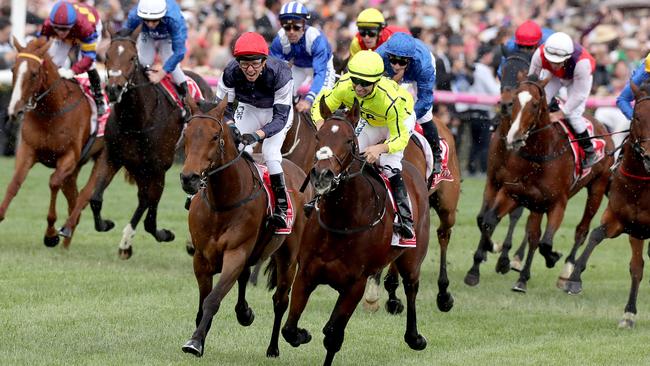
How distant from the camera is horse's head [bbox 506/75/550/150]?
38.1 ft

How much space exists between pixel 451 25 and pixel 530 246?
10.7 meters

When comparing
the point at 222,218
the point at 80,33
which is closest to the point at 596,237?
the point at 222,218

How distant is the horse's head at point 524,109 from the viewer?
11.6 meters

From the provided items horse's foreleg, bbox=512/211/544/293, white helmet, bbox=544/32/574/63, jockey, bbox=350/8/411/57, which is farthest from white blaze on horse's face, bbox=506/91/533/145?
horse's foreleg, bbox=512/211/544/293

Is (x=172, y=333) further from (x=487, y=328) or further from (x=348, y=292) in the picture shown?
(x=487, y=328)

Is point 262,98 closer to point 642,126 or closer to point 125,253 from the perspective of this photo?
point 642,126

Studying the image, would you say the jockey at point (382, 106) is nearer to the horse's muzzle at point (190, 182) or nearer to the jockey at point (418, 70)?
the horse's muzzle at point (190, 182)

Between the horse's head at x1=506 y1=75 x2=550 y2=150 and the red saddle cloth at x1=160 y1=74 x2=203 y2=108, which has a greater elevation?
the horse's head at x1=506 y1=75 x2=550 y2=150

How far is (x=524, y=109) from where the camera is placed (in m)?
11.7

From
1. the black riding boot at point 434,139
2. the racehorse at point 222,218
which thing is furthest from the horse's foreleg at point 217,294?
the black riding boot at point 434,139

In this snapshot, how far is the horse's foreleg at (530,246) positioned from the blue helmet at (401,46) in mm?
2908

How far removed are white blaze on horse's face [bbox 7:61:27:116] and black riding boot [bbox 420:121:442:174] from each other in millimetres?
3654

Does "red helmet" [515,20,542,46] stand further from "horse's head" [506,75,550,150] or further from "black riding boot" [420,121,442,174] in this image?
"black riding boot" [420,121,442,174]

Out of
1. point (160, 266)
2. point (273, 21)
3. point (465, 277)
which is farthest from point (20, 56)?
point (273, 21)
